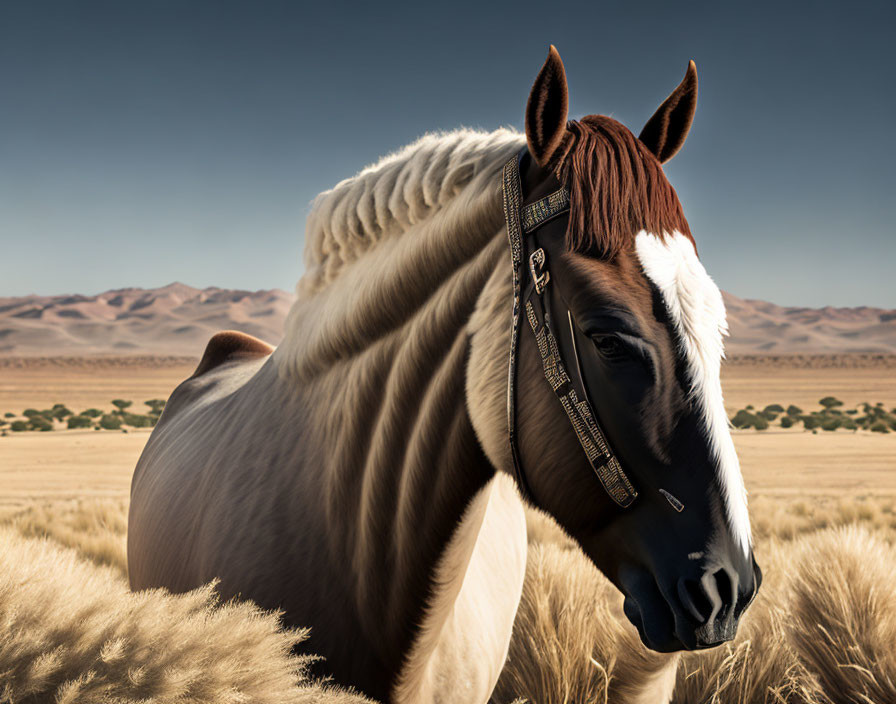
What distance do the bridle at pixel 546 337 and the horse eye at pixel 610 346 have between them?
73mm

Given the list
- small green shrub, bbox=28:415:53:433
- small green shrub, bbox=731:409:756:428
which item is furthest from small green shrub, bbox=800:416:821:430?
small green shrub, bbox=28:415:53:433

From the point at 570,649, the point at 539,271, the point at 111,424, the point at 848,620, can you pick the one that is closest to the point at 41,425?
the point at 111,424

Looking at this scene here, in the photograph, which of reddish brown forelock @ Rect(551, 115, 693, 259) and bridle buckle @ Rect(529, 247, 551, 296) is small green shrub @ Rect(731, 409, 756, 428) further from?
bridle buckle @ Rect(529, 247, 551, 296)

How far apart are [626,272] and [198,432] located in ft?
7.62

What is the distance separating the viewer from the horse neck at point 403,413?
1768 millimetres

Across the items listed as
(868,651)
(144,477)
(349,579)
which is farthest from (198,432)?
(868,651)

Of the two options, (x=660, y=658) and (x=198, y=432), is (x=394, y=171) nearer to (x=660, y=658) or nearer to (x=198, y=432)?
(x=198, y=432)

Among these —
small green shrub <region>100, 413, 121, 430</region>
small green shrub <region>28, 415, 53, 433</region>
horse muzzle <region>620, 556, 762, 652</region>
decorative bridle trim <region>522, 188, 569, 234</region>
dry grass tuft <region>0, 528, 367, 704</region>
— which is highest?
decorative bridle trim <region>522, 188, 569, 234</region>

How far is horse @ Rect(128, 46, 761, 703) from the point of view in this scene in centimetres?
138

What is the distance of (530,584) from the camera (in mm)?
3801

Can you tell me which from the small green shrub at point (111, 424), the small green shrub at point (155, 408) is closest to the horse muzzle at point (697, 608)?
the small green shrub at point (111, 424)

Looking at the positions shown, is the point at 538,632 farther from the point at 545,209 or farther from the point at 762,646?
the point at 545,209

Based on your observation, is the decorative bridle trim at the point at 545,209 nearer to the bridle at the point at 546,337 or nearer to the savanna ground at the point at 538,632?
the bridle at the point at 546,337

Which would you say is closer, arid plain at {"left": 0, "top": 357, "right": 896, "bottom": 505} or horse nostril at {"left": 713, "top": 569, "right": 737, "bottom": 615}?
horse nostril at {"left": 713, "top": 569, "right": 737, "bottom": 615}
